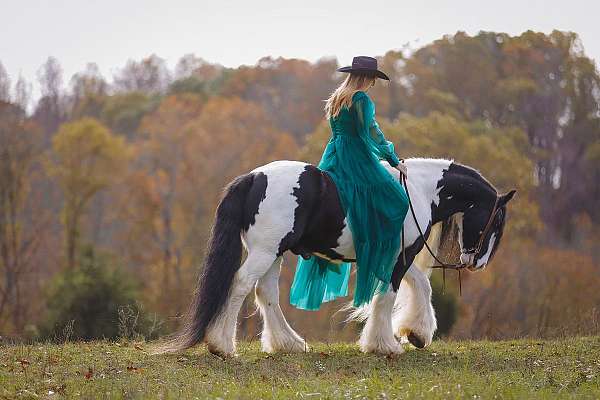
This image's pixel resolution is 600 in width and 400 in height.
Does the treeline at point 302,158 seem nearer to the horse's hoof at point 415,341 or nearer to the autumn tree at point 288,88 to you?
the autumn tree at point 288,88

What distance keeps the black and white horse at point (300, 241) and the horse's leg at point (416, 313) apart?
11 mm

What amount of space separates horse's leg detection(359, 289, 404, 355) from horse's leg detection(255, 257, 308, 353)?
0.75 metres

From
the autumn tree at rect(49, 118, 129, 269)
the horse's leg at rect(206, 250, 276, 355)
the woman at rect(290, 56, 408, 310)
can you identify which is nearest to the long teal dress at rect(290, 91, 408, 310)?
the woman at rect(290, 56, 408, 310)

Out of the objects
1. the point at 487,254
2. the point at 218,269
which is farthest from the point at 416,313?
the point at 218,269

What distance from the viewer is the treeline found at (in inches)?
1315

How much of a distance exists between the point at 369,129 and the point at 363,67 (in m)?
0.62

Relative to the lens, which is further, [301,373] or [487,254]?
[487,254]

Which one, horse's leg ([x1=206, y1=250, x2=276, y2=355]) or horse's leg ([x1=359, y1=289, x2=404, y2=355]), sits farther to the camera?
horse's leg ([x1=359, y1=289, x2=404, y2=355])

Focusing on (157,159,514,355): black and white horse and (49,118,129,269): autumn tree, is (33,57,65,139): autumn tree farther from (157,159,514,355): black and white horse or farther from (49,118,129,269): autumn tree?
(157,159,514,355): black and white horse

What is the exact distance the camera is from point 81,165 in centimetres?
4028

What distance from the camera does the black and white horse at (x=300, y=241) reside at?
835 centimetres

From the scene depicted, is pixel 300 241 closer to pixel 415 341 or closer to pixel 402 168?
pixel 402 168

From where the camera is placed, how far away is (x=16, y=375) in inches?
295

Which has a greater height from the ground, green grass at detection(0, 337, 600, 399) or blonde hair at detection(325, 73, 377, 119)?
blonde hair at detection(325, 73, 377, 119)
